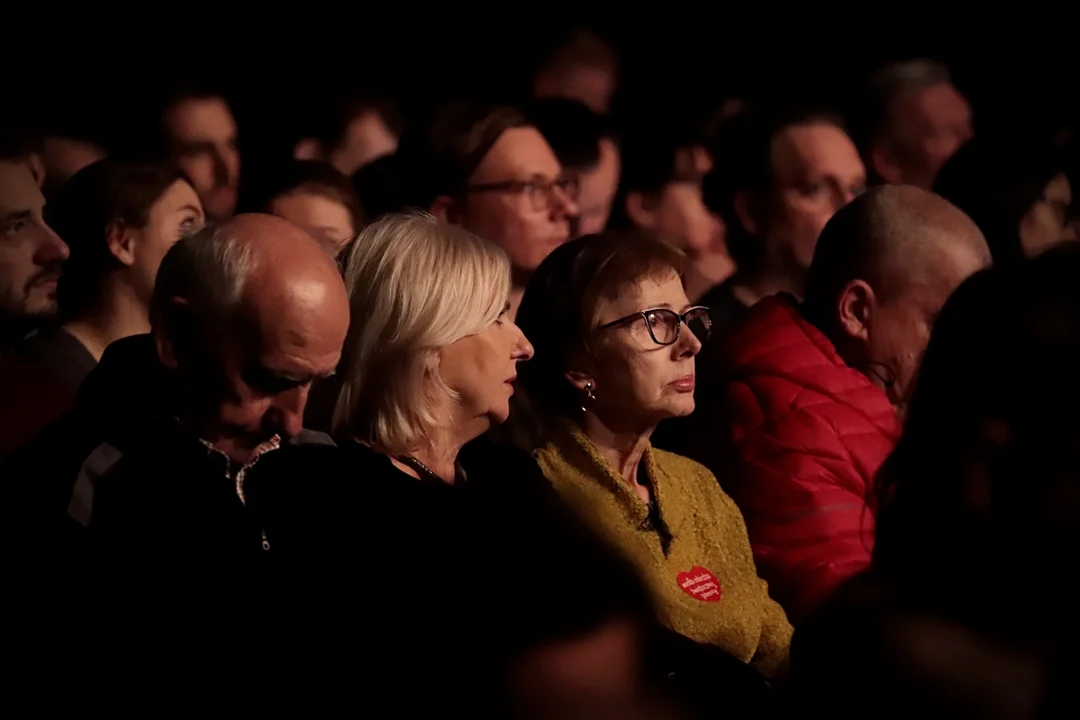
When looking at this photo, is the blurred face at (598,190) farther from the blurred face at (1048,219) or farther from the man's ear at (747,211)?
the blurred face at (1048,219)

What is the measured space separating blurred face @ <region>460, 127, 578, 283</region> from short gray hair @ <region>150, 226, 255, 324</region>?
1.67m

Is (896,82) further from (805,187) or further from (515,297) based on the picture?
(515,297)

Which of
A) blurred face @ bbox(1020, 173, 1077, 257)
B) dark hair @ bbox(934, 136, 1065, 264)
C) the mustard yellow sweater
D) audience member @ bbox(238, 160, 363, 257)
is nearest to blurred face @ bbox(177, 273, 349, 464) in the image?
the mustard yellow sweater

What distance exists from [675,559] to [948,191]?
2785 millimetres

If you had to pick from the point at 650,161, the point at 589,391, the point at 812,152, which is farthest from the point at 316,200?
the point at 650,161

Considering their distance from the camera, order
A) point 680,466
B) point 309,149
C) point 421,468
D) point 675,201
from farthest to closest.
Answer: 1. point 309,149
2. point 675,201
3. point 680,466
4. point 421,468

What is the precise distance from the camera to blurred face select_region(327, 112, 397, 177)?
5.76 metres

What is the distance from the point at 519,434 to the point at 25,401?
100 centimetres

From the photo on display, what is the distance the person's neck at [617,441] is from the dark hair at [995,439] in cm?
169

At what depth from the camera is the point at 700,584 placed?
3326 millimetres

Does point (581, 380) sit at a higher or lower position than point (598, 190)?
higher

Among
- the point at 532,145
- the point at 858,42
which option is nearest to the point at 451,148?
the point at 532,145

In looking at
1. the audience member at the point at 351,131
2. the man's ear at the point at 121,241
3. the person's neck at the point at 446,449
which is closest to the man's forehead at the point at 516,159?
the man's ear at the point at 121,241

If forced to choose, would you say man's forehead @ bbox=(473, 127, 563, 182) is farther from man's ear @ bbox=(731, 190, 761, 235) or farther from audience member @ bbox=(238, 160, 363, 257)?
man's ear @ bbox=(731, 190, 761, 235)
